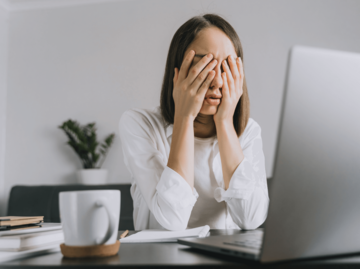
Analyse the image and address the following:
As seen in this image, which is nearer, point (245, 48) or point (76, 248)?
point (76, 248)

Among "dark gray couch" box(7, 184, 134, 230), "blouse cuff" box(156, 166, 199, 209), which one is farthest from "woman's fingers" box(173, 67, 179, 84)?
"dark gray couch" box(7, 184, 134, 230)

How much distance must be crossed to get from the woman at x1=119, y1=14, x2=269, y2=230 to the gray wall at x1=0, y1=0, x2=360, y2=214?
5.12 ft

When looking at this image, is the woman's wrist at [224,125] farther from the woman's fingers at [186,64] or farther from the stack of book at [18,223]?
the stack of book at [18,223]

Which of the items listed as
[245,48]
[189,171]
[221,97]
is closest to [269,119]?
[245,48]

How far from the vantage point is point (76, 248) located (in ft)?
1.22

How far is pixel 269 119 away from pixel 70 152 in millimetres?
1748

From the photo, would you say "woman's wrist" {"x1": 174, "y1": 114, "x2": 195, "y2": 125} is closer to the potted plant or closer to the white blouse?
the white blouse

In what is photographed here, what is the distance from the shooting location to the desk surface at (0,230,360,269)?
0.31 metres

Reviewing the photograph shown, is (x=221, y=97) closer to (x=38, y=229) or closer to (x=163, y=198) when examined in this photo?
(x=163, y=198)

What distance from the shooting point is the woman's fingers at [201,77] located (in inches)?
32.9

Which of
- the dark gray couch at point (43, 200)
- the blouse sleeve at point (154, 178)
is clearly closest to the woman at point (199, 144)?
the blouse sleeve at point (154, 178)

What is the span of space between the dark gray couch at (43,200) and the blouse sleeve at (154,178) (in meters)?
1.23

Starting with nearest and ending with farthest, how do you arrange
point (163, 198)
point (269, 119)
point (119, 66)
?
point (163, 198) → point (269, 119) → point (119, 66)

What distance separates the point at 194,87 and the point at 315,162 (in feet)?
1.88
